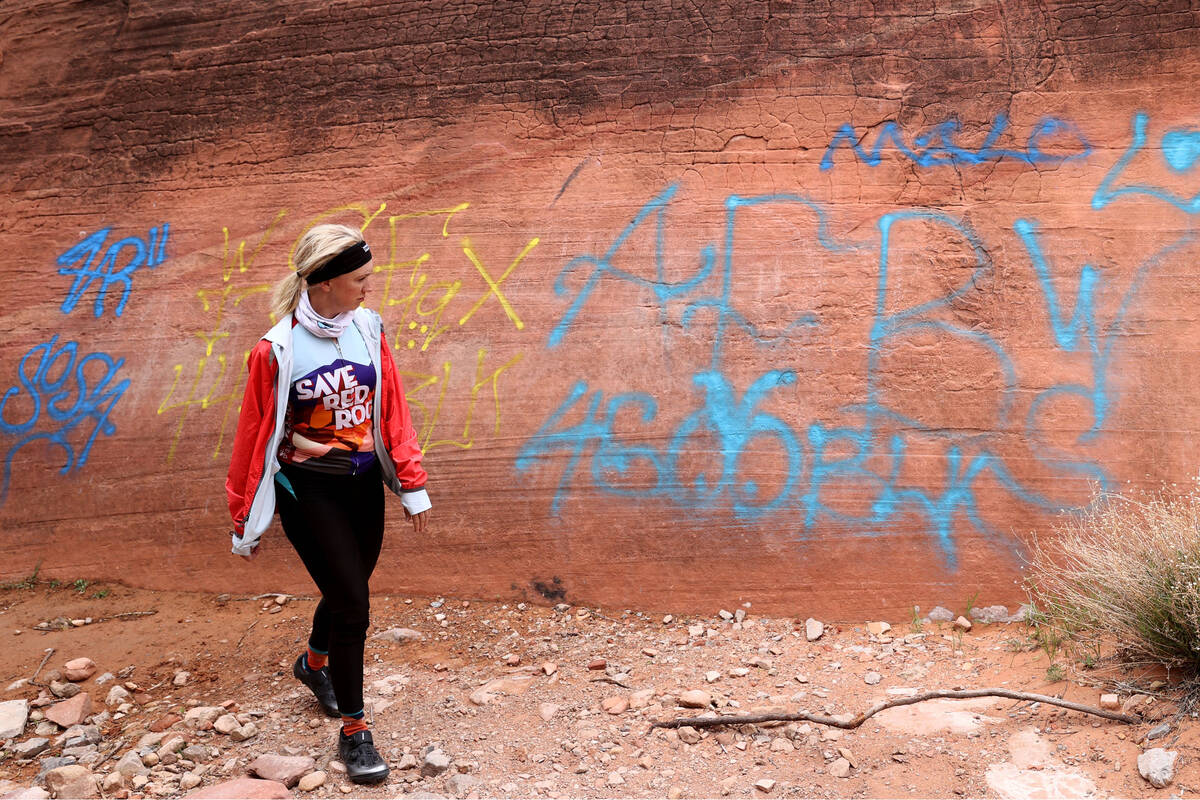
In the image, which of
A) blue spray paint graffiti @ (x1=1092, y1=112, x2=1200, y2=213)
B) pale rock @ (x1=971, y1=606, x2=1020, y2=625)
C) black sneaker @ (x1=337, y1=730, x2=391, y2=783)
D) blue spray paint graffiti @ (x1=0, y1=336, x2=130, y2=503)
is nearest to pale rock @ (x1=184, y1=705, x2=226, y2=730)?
black sneaker @ (x1=337, y1=730, x2=391, y2=783)

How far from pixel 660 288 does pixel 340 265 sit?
2.15m

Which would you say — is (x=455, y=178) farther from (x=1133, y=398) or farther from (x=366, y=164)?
(x=1133, y=398)

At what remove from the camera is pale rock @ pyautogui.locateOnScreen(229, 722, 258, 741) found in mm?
3809

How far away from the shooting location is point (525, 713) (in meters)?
3.92

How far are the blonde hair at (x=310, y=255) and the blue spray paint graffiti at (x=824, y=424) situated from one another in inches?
76.2

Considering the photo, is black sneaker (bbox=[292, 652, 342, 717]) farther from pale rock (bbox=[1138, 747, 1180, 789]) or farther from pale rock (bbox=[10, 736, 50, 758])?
pale rock (bbox=[1138, 747, 1180, 789])

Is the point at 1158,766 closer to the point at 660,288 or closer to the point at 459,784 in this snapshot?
the point at 459,784

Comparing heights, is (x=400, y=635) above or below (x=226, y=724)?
above

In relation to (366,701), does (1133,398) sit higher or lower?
higher

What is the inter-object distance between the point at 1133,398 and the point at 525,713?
3.22m

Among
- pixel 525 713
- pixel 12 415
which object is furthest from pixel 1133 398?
pixel 12 415

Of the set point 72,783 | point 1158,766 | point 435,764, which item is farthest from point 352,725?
point 1158,766

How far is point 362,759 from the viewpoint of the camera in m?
3.38

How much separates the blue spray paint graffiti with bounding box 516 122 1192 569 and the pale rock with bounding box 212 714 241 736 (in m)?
1.85
